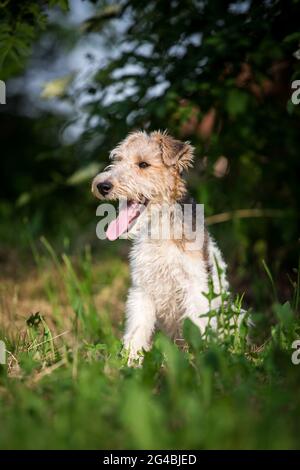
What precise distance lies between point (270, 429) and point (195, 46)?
13.6ft

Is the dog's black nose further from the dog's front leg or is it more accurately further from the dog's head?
the dog's front leg

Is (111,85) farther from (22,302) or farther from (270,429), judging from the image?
(270,429)

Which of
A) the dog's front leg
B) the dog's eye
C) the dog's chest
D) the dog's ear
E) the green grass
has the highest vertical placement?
the dog's ear

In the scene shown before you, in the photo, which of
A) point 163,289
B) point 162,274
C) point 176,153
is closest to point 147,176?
point 176,153

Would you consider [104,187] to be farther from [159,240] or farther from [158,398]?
[158,398]

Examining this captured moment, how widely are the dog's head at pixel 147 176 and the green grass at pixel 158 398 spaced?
48.8 inches

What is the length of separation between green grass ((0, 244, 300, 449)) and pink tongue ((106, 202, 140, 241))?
937 mm

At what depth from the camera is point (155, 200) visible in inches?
191

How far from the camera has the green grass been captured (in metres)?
2.56

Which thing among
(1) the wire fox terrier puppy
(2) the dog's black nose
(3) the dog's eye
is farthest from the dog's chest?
(3) the dog's eye

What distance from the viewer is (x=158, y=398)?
9.89 feet

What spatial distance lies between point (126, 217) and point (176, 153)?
0.68m
